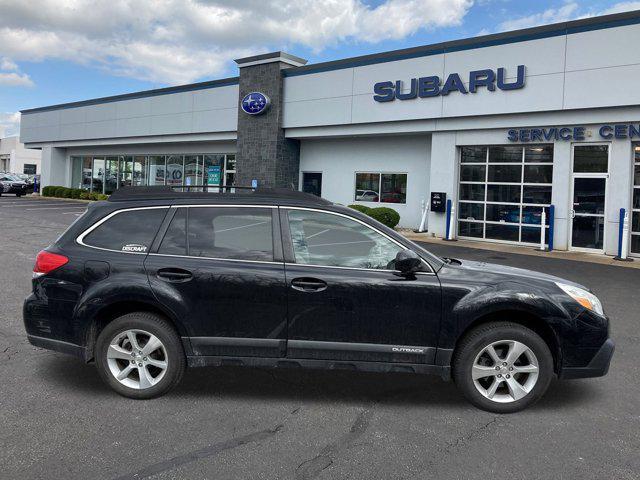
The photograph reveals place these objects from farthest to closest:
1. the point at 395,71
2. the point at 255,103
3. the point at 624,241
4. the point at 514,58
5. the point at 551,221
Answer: the point at 255,103
the point at 395,71
the point at 514,58
the point at 551,221
the point at 624,241

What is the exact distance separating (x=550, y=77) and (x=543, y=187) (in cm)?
302

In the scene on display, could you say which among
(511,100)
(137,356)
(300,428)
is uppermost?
(511,100)

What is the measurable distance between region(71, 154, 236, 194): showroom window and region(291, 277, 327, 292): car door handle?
64.7 ft

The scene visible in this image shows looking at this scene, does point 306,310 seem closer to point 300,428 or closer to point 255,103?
point 300,428

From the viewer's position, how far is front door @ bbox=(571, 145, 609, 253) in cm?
1532

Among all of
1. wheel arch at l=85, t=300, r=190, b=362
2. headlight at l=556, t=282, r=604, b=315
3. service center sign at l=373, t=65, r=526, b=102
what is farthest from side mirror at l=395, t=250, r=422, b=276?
service center sign at l=373, t=65, r=526, b=102

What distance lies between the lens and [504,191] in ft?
57.3

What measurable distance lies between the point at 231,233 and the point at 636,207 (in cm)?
1359

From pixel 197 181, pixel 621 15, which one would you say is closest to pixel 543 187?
pixel 621 15

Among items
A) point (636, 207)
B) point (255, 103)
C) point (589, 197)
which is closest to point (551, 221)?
point (589, 197)

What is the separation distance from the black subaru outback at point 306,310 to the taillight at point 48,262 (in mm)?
10

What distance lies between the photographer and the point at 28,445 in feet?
11.7

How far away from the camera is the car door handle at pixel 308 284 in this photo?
425 cm

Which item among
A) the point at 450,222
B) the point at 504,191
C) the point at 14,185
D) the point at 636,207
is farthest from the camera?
the point at 14,185
